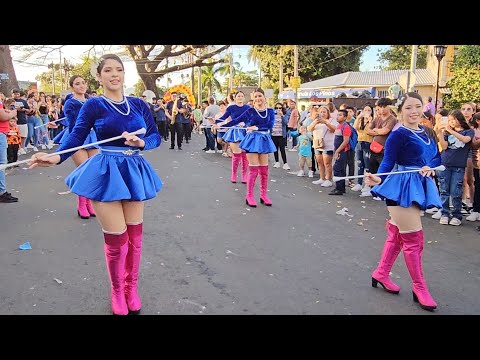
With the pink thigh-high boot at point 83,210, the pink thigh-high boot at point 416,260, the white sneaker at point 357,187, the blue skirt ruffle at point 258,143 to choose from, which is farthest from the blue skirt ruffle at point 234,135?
the pink thigh-high boot at point 416,260

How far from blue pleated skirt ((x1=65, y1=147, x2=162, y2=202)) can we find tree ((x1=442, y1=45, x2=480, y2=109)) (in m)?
15.4

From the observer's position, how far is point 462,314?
3.88m

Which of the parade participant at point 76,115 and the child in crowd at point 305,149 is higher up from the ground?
the parade participant at point 76,115

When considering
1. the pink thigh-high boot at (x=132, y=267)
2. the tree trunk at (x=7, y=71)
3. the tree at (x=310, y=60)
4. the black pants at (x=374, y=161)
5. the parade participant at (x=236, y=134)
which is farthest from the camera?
the tree at (x=310, y=60)

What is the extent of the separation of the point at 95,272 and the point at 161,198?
3.72m

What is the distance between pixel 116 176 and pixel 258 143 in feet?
14.0

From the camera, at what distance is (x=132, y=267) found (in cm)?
388

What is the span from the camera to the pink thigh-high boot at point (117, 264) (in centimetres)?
366

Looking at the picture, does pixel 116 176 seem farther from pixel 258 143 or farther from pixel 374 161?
pixel 374 161

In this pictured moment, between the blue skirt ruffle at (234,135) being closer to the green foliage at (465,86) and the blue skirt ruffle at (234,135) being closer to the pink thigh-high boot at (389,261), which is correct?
the pink thigh-high boot at (389,261)

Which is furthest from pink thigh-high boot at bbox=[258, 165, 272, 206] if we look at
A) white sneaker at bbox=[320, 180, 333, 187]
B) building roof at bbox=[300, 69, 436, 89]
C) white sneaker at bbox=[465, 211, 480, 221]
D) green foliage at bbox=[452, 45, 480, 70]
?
building roof at bbox=[300, 69, 436, 89]
